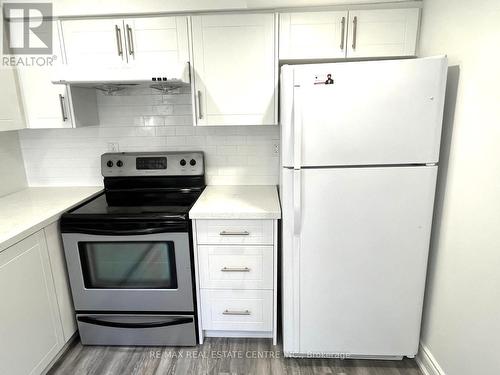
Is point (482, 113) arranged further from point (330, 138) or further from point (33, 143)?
point (33, 143)

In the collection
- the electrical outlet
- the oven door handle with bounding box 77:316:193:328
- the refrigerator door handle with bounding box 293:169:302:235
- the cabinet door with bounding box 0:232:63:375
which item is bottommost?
the oven door handle with bounding box 77:316:193:328

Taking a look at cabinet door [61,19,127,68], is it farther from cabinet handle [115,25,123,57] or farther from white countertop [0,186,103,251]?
white countertop [0,186,103,251]

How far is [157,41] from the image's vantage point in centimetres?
190

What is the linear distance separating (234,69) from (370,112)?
34.6 inches

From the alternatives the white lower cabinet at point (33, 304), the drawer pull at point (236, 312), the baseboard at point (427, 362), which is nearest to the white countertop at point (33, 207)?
the white lower cabinet at point (33, 304)

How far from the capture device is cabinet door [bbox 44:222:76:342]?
5.89 ft

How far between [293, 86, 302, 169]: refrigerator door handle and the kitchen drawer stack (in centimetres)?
46

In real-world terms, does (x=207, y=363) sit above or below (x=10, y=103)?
below

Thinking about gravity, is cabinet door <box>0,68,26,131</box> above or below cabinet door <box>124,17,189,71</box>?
below

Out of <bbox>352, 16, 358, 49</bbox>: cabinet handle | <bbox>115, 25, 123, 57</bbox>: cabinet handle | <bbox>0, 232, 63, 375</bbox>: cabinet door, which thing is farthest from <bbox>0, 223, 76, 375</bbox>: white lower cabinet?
<bbox>352, 16, 358, 49</bbox>: cabinet handle

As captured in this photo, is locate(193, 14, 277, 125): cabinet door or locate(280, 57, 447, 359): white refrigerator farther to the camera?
locate(193, 14, 277, 125): cabinet door

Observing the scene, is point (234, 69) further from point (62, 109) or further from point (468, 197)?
point (468, 197)

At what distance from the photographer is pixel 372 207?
1.61 metres

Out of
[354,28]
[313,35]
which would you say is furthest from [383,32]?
[313,35]
